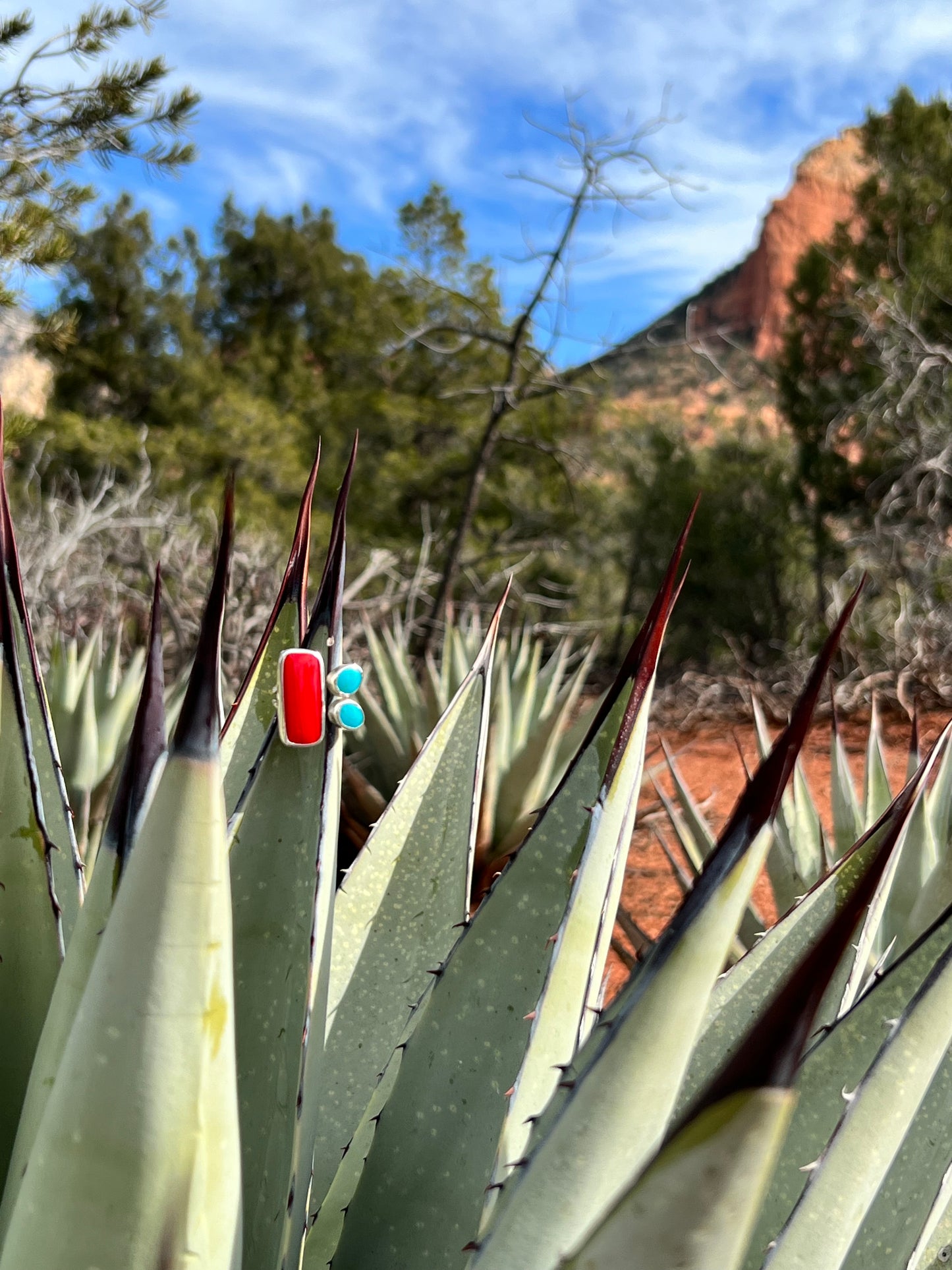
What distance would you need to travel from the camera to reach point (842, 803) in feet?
7.39

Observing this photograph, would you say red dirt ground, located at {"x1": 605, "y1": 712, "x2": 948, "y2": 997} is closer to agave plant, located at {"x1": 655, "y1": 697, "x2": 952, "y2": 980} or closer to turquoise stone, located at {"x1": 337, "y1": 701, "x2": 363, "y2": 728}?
agave plant, located at {"x1": 655, "y1": 697, "x2": 952, "y2": 980}

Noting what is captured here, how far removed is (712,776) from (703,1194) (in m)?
5.85

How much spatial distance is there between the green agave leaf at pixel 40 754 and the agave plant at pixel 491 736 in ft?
7.18

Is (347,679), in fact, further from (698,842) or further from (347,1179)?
(698,842)

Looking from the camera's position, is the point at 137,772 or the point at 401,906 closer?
the point at 137,772

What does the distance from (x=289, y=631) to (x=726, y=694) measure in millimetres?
7661

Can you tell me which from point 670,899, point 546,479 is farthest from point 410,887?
point 546,479

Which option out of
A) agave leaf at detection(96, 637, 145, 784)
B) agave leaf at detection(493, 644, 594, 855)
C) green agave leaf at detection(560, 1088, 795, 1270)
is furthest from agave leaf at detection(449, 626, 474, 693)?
green agave leaf at detection(560, 1088, 795, 1270)

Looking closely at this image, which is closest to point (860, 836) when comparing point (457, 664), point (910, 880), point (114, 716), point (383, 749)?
point (910, 880)

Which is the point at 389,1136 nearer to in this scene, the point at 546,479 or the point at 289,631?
the point at 289,631

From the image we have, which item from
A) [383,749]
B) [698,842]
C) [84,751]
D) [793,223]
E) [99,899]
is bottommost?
[698,842]

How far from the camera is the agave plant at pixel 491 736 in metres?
3.45

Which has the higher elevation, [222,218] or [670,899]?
[222,218]

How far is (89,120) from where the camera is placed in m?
4.45
